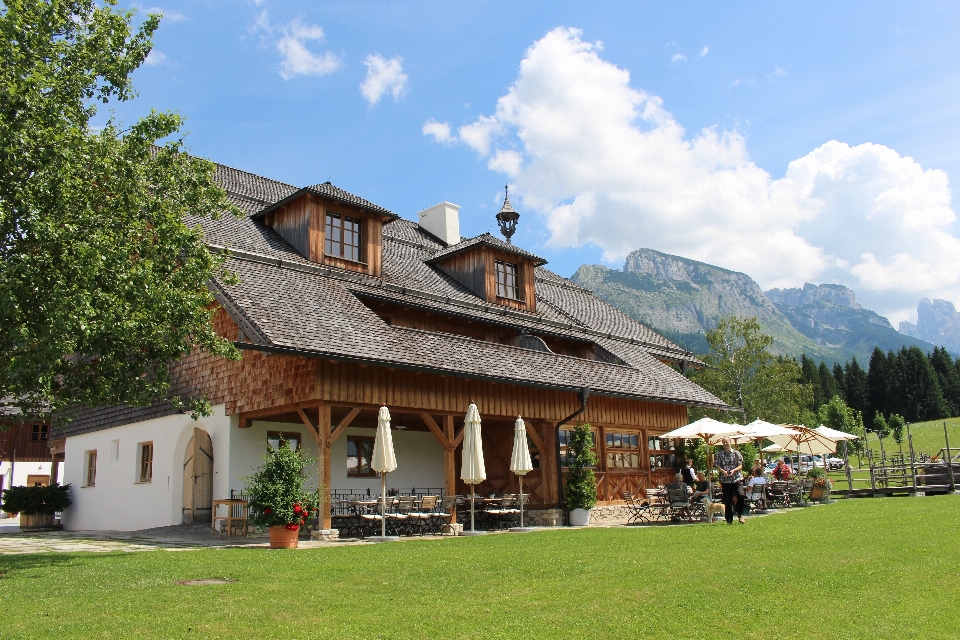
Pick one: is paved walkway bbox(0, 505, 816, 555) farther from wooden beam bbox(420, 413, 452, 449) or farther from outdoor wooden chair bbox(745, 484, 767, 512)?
outdoor wooden chair bbox(745, 484, 767, 512)

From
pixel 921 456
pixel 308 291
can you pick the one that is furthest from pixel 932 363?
pixel 308 291

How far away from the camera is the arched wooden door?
16938 mm

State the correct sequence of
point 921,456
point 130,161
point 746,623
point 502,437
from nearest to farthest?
point 746,623 < point 130,161 < point 502,437 < point 921,456

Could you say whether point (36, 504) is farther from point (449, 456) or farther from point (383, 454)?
point (383, 454)

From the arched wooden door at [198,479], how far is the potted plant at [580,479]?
7.99 meters

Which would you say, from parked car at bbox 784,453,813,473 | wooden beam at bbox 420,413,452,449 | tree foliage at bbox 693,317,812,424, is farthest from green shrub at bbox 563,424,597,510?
tree foliage at bbox 693,317,812,424

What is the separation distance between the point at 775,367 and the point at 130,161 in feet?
137

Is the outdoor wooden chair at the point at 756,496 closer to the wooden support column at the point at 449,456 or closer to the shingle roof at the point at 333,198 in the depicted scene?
the wooden support column at the point at 449,456

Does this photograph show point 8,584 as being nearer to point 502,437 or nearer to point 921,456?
point 502,437

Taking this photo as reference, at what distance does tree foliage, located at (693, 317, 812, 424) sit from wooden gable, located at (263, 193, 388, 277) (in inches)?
1204

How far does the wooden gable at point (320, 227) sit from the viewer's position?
19.4 metres

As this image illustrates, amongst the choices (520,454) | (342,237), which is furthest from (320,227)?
(520,454)

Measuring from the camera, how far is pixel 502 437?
20.6 metres

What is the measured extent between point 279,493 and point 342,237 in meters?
9.06
